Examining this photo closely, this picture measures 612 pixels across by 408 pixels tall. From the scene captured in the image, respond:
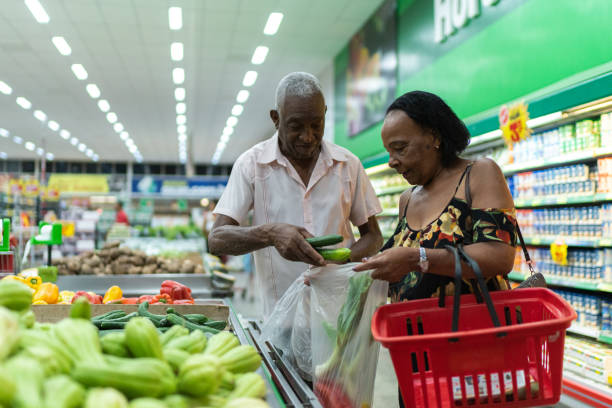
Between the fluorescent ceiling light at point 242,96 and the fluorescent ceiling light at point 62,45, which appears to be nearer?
the fluorescent ceiling light at point 62,45

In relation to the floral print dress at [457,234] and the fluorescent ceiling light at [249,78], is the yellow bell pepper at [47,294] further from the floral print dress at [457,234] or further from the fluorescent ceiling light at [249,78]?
the fluorescent ceiling light at [249,78]

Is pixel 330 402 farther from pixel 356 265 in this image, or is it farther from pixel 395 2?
pixel 395 2

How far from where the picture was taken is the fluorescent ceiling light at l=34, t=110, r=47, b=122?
14383 mm

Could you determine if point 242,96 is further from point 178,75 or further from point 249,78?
point 178,75

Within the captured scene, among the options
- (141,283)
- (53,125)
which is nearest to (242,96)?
(53,125)

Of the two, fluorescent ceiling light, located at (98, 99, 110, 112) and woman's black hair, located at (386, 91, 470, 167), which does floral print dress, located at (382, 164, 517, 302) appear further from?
fluorescent ceiling light, located at (98, 99, 110, 112)

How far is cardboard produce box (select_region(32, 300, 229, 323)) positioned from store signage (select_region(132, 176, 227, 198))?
33.4 ft

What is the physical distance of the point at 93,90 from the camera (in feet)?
40.0

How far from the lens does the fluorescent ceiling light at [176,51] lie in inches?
366

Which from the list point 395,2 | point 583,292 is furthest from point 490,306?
point 395,2

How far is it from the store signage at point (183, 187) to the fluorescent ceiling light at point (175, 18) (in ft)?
15.0

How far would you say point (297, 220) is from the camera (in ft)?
6.81

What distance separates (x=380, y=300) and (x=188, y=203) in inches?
472

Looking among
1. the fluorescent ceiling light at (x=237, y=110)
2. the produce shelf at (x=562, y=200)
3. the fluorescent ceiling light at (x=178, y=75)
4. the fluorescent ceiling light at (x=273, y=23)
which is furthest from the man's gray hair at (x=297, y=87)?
the fluorescent ceiling light at (x=237, y=110)
